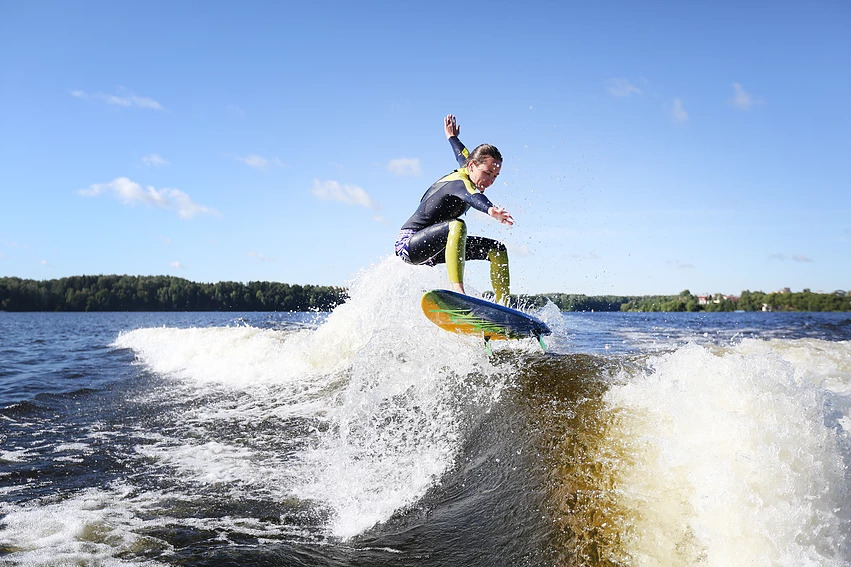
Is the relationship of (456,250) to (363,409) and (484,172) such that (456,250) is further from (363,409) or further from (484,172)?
(363,409)

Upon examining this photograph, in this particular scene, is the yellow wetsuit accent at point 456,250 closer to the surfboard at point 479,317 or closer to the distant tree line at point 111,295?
the surfboard at point 479,317

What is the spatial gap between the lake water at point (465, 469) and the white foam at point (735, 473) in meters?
0.01

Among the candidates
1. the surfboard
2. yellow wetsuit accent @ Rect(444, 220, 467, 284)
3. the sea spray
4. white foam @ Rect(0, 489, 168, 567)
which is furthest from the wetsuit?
white foam @ Rect(0, 489, 168, 567)

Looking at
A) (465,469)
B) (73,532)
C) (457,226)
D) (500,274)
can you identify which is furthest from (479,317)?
(73,532)

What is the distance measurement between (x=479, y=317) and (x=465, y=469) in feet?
7.72

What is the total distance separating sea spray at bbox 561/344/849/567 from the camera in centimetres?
296

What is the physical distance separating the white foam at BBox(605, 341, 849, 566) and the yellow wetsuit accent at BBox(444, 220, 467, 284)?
3153 millimetres

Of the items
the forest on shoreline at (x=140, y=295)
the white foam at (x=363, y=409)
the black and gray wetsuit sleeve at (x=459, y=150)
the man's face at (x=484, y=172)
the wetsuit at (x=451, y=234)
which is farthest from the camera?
the forest on shoreline at (x=140, y=295)

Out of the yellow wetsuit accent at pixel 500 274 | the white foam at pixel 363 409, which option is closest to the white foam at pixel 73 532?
the white foam at pixel 363 409

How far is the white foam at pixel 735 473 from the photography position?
9.67 ft

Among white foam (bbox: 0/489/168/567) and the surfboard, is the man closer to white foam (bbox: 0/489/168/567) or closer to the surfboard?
the surfboard

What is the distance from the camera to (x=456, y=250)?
6672 millimetres

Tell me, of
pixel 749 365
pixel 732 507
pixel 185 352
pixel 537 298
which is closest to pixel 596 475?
pixel 732 507

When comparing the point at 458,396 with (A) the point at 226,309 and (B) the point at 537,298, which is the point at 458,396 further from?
(A) the point at 226,309
